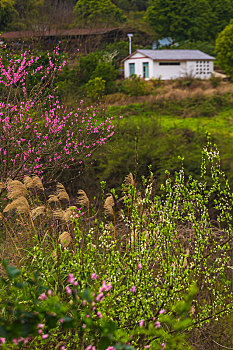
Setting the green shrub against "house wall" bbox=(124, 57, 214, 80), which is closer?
the green shrub

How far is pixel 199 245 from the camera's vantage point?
12.1ft

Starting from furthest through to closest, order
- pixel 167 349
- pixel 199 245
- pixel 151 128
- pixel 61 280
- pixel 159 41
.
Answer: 1. pixel 159 41
2. pixel 151 128
3. pixel 61 280
4. pixel 199 245
5. pixel 167 349

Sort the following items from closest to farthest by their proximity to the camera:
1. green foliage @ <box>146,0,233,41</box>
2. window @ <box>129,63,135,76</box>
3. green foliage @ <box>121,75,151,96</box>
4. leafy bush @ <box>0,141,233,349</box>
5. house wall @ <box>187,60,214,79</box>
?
leafy bush @ <box>0,141,233,349</box> < green foliage @ <box>121,75,151,96</box> < house wall @ <box>187,60,214,79</box> < window @ <box>129,63,135,76</box> < green foliage @ <box>146,0,233,41</box>

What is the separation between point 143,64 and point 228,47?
683 cm

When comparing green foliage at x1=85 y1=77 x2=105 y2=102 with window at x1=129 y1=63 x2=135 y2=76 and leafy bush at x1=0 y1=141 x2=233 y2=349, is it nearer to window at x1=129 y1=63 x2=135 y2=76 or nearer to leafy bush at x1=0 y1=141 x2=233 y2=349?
window at x1=129 y1=63 x2=135 y2=76

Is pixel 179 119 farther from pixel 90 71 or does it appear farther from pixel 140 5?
pixel 140 5

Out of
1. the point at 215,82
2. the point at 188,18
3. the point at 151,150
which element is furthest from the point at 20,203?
the point at 188,18

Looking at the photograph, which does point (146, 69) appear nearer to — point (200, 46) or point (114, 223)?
point (200, 46)

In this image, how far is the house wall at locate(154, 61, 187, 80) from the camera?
115 ft

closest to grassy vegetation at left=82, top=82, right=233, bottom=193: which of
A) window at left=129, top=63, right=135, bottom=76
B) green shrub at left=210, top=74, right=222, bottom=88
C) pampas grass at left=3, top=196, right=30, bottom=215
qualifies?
pampas grass at left=3, top=196, right=30, bottom=215

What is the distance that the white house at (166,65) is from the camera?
35000mm

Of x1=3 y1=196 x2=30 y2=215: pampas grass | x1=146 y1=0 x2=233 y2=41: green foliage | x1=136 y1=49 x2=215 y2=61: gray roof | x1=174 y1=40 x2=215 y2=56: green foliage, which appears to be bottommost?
x1=3 y1=196 x2=30 y2=215: pampas grass

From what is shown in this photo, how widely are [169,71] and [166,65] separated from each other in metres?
0.55

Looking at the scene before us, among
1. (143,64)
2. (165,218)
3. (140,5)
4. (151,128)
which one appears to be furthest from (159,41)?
(165,218)
